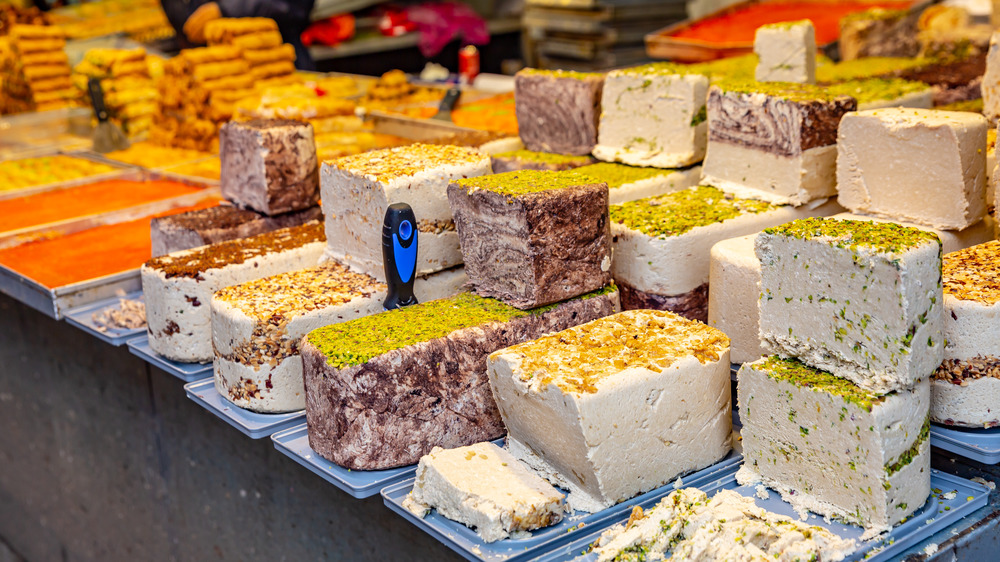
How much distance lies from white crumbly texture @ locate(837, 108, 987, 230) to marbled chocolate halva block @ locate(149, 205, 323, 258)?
1.49 meters

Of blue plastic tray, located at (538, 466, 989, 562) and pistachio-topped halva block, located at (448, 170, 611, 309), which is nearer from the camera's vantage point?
blue plastic tray, located at (538, 466, 989, 562)

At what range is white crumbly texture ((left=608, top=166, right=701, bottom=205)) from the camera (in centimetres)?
247

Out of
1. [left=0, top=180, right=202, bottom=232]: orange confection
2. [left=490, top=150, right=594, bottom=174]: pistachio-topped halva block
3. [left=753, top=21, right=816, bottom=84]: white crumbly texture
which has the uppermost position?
[left=753, top=21, right=816, bottom=84]: white crumbly texture

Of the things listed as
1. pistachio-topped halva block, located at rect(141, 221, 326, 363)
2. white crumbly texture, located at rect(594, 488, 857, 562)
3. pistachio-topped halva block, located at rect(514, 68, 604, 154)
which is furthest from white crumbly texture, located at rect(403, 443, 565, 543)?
pistachio-topped halva block, located at rect(514, 68, 604, 154)

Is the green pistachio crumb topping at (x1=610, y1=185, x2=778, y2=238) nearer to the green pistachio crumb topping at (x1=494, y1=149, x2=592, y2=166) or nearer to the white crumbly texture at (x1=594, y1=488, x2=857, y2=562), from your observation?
Result: the green pistachio crumb topping at (x1=494, y1=149, x2=592, y2=166)

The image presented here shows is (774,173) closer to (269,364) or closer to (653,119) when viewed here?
(653,119)

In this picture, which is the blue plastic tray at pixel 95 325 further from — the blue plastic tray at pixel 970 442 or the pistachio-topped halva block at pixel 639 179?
the blue plastic tray at pixel 970 442

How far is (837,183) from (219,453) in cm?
181

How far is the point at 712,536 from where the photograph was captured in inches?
60.6

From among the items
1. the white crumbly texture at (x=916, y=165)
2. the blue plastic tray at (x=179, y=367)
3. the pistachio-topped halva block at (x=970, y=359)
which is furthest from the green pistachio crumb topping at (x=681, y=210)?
the blue plastic tray at (x=179, y=367)

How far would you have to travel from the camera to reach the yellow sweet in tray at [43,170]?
4.16 meters

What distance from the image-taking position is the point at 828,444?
1.61m

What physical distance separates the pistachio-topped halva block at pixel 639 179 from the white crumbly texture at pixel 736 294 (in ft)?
1.37

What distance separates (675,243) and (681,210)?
18 cm
